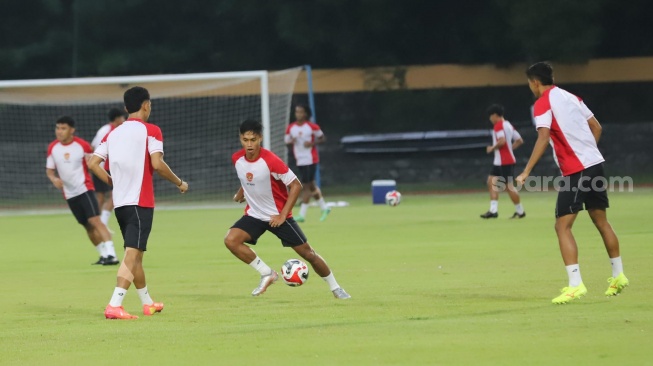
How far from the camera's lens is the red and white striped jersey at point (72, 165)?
16.6 meters

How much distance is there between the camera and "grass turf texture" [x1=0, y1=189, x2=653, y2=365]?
8.30 m

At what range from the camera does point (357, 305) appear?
1080cm

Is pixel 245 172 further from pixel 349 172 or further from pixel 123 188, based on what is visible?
pixel 349 172

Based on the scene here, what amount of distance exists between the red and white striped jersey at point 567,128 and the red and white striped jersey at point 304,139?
14.0m

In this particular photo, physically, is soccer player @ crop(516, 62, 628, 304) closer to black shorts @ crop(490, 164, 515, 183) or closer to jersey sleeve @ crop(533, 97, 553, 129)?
jersey sleeve @ crop(533, 97, 553, 129)

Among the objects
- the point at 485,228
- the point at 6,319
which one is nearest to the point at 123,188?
the point at 6,319

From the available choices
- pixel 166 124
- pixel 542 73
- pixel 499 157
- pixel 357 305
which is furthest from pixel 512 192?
pixel 166 124

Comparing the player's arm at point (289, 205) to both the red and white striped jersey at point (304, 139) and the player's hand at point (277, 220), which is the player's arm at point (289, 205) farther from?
the red and white striped jersey at point (304, 139)

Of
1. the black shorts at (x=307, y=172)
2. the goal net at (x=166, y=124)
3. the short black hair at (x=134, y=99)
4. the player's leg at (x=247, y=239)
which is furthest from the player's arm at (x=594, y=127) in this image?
the goal net at (x=166, y=124)

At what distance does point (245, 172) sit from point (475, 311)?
9.22 feet

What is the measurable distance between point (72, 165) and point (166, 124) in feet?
64.3

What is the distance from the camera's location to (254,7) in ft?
129

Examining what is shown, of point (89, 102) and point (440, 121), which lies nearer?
point (89, 102)

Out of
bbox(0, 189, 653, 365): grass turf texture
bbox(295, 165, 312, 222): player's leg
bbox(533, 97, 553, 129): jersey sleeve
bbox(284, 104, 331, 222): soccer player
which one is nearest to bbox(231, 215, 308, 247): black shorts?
bbox(0, 189, 653, 365): grass turf texture
